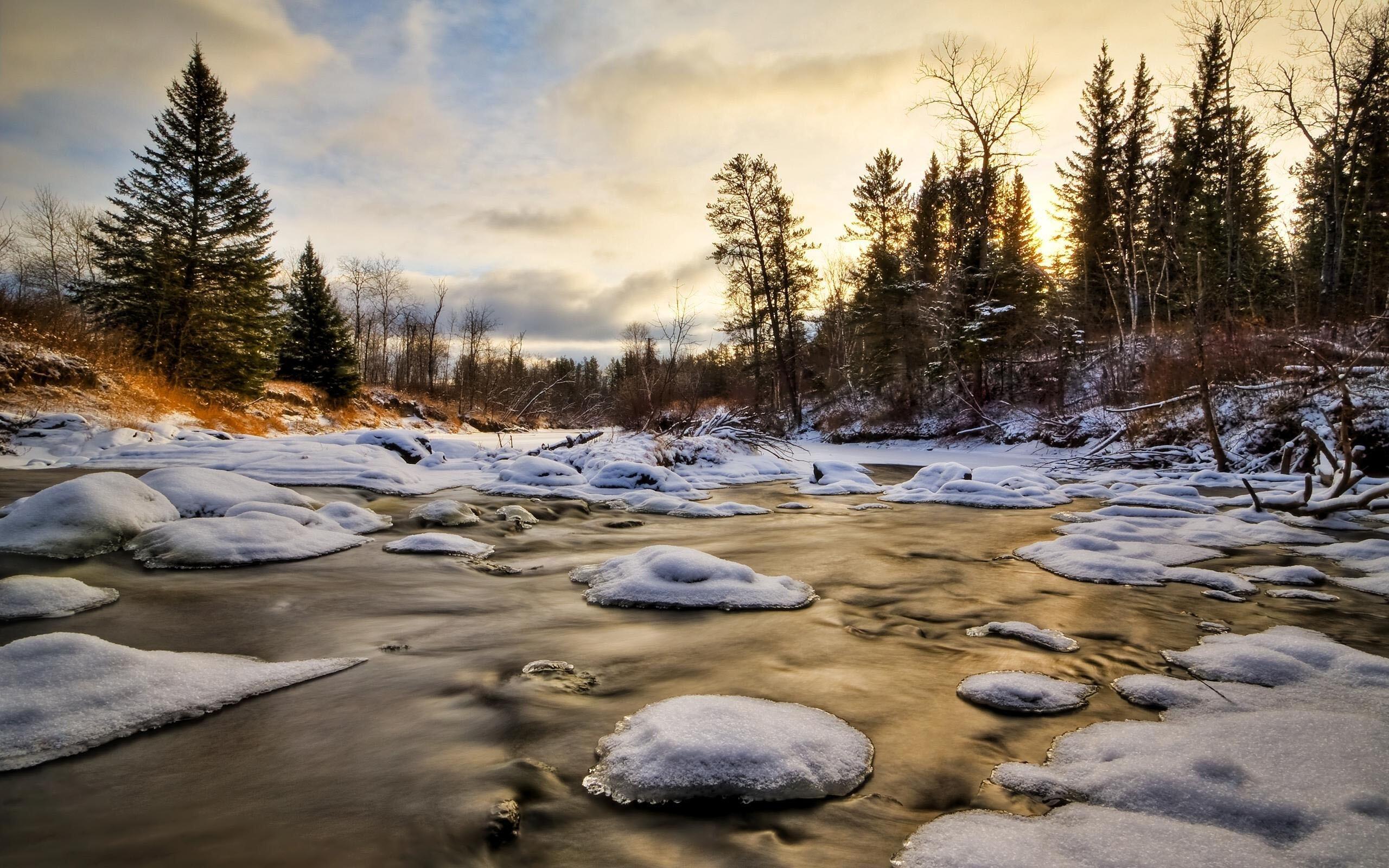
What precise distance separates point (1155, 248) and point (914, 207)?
334 inches

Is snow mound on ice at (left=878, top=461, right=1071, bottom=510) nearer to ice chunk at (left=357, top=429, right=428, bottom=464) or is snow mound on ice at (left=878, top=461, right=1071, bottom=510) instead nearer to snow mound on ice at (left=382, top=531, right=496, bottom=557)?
snow mound on ice at (left=382, top=531, right=496, bottom=557)

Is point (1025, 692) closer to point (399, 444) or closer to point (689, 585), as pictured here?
point (689, 585)

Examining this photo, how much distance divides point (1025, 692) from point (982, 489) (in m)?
6.51

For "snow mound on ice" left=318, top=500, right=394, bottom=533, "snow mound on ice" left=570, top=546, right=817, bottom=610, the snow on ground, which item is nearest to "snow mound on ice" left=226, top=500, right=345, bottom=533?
"snow mound on ice" left=318, top=500, right=394, bottom=533

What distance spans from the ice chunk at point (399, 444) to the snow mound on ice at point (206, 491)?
516 cm

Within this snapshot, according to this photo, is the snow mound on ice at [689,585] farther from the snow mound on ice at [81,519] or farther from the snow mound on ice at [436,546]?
the snow mound on ice at [81,519]

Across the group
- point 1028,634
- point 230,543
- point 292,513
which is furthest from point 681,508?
point 1028,634

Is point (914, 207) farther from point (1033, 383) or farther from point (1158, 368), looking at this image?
point (1158, 368)

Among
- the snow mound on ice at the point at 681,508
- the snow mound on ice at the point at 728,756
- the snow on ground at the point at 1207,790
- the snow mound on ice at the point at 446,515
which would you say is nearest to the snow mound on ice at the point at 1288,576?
the snow on ground at the point at 1207,790

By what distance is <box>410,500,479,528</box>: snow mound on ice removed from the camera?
5.76 meters

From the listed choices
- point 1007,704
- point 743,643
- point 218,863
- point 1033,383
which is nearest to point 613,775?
point 218,863

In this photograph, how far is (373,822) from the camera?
142cm

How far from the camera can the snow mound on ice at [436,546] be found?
4578 millimetres

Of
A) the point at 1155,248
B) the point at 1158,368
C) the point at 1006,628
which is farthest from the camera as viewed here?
the point at 1155,248
